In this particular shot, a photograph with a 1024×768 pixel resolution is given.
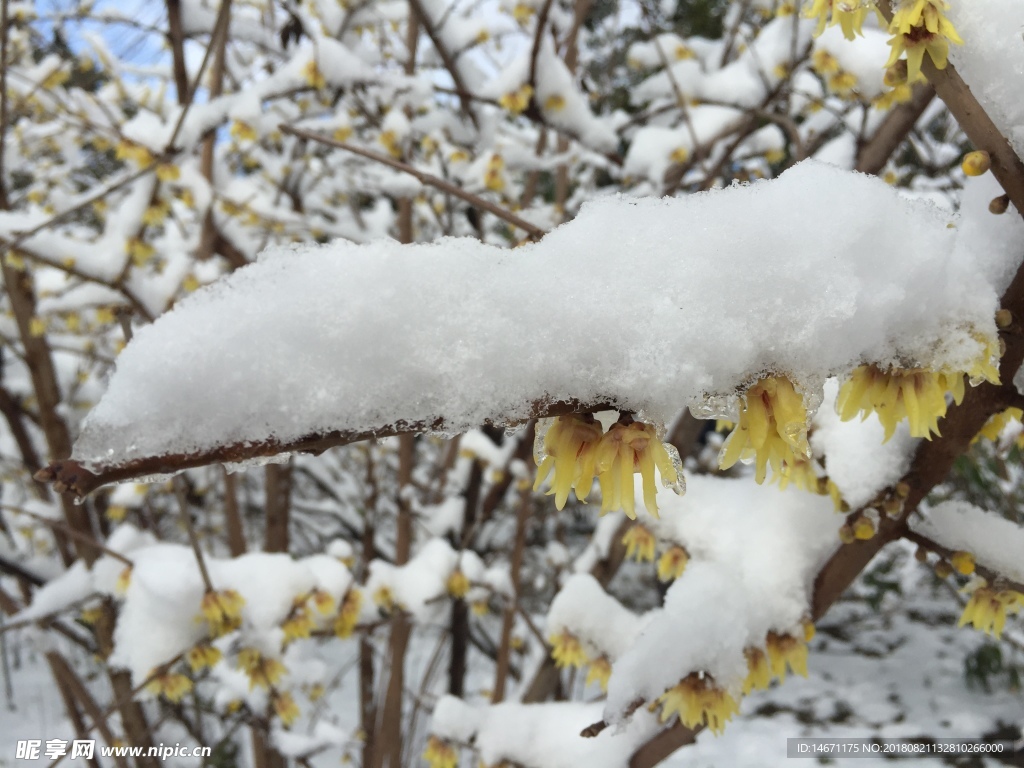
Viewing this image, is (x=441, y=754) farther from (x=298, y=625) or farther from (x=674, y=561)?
(x=674, y=561)

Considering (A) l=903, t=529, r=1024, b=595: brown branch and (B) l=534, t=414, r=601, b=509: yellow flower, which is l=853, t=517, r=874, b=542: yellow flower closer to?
(A) l=903, t=529, r=1024, b=595: brown branch

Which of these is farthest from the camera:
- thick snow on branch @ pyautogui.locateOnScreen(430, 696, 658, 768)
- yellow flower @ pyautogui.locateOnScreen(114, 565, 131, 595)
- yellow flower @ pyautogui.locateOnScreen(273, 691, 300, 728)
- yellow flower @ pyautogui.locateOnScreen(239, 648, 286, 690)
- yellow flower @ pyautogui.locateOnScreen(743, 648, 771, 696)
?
yellow flower @ pyautogui.locateOnScreen(273, 691, 300, 728)

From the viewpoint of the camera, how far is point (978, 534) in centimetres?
82

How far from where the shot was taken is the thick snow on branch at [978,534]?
2.59 ft

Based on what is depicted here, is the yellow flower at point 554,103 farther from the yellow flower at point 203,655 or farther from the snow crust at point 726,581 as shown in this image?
the yellow flower at point 203,655

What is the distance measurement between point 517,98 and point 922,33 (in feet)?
6.62

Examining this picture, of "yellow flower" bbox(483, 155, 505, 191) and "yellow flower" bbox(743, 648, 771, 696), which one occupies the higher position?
"yellow flower" bbox(483, 155, 505, 191)

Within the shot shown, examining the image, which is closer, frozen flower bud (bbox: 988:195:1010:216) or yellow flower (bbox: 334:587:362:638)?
frozen flower bud (bbox: 988:195:1010:216)

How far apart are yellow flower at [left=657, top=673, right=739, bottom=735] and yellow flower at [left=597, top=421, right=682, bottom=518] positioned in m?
0.49

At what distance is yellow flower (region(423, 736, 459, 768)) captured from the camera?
6.52ft

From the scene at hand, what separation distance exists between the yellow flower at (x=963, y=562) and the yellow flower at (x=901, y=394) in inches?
13.6

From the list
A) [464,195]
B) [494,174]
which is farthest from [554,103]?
[464,195]

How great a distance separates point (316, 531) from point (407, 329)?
15.9 ft

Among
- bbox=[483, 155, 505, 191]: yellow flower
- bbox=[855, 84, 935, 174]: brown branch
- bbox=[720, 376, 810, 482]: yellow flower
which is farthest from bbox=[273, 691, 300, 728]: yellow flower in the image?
bbox=[855, 84, 935, 174]: brown branch
